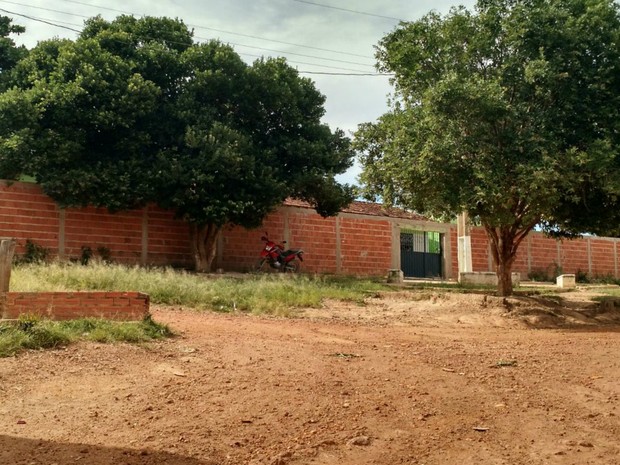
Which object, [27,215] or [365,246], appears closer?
[27,215]

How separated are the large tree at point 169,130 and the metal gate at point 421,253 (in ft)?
23.2

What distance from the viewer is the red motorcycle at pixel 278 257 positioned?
1891 centimetres

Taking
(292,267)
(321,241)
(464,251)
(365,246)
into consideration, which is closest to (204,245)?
(292,267)

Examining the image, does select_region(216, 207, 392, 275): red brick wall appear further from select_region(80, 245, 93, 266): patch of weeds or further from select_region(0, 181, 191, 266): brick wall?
select_region(80, 245, 93, 266): patch of weeds

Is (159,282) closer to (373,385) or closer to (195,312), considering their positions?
(195,312)

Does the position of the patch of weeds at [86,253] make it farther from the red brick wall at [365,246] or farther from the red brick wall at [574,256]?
the red brick wall at [574,256]

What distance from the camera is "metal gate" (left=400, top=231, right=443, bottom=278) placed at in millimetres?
25219

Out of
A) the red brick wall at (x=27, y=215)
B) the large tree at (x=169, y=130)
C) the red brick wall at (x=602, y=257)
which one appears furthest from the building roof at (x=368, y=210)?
the red brick wall at (x=602, y=257)

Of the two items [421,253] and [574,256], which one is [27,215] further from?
[574,256]

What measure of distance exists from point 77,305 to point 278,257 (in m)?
11.7

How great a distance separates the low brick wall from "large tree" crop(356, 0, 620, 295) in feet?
17.2

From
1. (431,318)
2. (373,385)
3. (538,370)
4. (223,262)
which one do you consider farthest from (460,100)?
(223,262)

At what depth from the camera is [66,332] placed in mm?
6520

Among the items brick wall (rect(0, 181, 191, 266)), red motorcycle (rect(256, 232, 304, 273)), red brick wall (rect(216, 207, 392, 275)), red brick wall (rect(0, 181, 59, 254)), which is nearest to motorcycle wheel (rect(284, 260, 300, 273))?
red motorcycle (rect(256, 232, 304, 273))
